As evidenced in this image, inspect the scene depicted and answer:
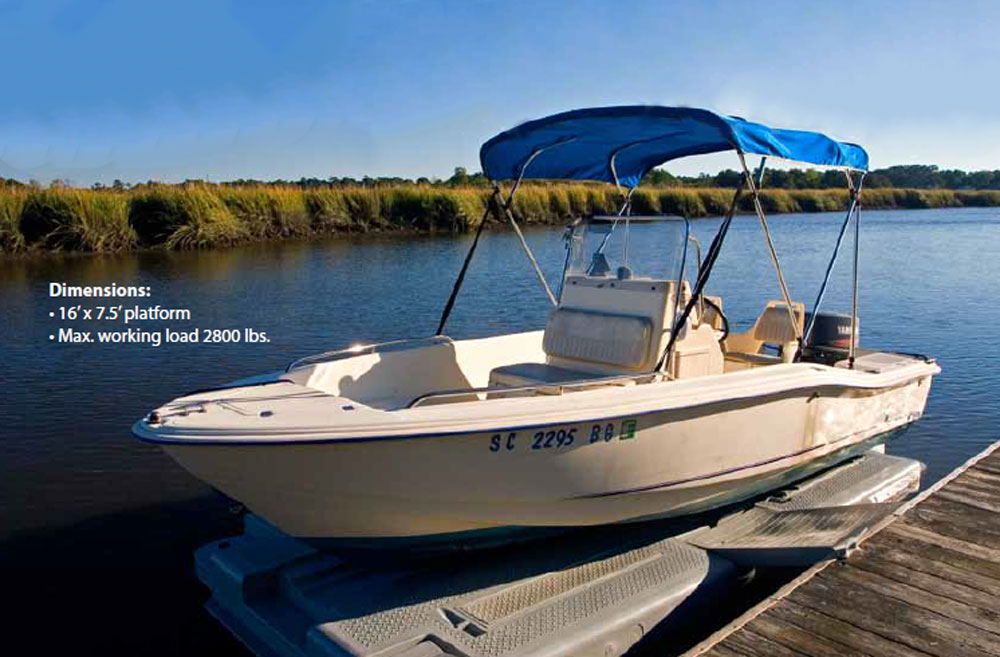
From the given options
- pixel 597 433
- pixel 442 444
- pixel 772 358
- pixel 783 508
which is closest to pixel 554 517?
pixel 597 433

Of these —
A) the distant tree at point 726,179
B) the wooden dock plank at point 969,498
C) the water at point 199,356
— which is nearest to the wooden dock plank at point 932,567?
the wooden dock plank at point 969,498

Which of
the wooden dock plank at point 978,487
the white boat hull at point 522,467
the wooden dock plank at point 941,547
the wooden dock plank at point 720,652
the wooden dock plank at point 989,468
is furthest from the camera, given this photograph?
the wooden dock plank at point 989,468

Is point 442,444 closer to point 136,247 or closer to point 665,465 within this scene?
point 665,465

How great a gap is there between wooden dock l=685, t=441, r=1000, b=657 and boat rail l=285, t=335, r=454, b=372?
3.00m

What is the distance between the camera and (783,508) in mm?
5938

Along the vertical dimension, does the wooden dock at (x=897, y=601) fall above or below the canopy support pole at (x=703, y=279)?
below

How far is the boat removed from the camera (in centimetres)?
406

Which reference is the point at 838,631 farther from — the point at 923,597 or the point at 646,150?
the point at 646,150

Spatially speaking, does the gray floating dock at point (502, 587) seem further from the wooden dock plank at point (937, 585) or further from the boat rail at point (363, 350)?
the boat rail at point (363, 350)

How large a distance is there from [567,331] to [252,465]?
8.91 ft

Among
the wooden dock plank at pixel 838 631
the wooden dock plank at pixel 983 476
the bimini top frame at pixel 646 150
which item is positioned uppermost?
the bimini top frame at pixel 646 150

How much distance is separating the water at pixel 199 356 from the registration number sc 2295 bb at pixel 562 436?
190 centimetres

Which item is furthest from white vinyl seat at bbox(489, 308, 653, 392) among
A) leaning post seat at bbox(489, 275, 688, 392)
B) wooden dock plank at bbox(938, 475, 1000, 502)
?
wooden dock plank at bbox(938, 475, 1000, 502)

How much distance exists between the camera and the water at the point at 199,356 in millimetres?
5488
